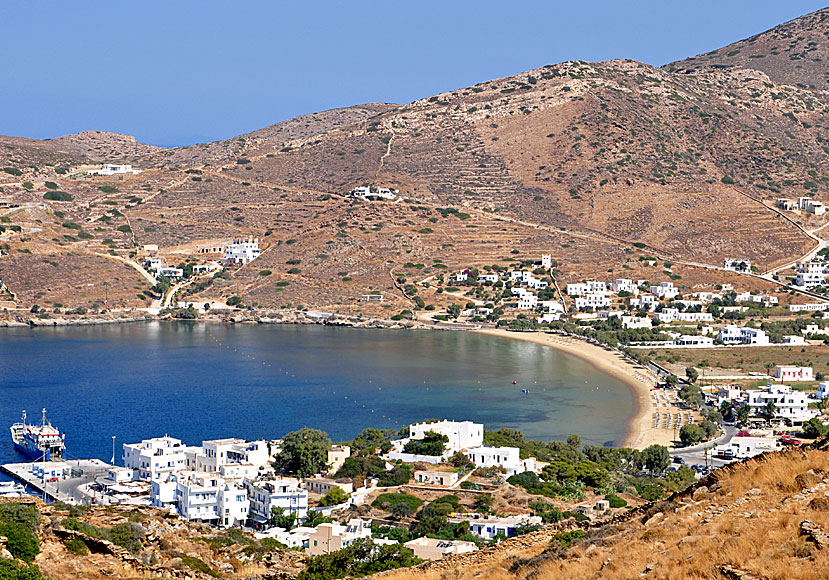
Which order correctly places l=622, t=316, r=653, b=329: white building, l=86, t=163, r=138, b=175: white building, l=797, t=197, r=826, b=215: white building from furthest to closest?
l=86, t=163, r=138, b=175: white building, l=797, t=197, r=826, b=215: white building, l=622, t=316, r=653, b=329: white building

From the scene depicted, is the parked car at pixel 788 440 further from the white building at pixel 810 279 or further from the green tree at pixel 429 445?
the white building at pixel 810 279

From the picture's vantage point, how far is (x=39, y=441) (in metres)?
42.2

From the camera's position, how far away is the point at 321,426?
46.8 meters

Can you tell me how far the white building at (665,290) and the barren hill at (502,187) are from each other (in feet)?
10.9

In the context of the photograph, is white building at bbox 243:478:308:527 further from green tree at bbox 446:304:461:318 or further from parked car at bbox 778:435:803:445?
green tree at bbox 446:304:461:318

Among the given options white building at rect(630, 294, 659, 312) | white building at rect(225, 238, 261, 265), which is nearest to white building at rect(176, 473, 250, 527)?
white building at rect(630, 294, 659, 312)

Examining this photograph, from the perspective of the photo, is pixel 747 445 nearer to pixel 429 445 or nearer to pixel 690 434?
pixel 690 434

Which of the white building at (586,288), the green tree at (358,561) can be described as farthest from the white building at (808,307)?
the green tree at (358,561)

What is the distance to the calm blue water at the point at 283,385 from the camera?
47562mm

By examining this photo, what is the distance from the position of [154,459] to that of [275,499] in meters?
6.80

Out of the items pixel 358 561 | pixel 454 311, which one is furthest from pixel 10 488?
pixel 454 311

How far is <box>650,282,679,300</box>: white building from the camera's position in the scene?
87.4 meters

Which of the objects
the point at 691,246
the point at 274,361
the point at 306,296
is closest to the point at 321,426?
the point at 274,361

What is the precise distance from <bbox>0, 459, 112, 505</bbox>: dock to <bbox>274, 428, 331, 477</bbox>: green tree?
577 centimetres
